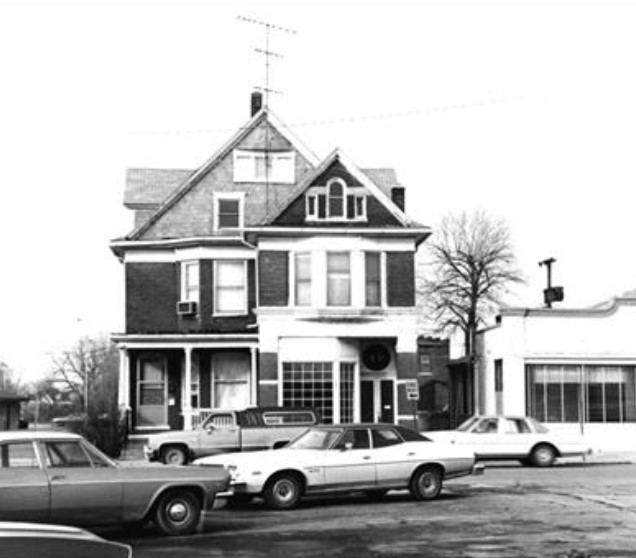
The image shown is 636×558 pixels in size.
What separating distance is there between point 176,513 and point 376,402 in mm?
22977

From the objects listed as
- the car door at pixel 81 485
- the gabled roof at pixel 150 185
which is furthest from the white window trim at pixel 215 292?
the car door at pixel 81 485

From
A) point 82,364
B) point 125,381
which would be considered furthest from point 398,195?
point 82,364

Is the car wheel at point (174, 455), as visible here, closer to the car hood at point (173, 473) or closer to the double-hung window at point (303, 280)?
the double-hung window at point (303, 280)

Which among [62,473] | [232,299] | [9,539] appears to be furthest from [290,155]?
[9,539]

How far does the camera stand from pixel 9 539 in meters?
4.58

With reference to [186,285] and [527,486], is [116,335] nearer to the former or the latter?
[186,285]

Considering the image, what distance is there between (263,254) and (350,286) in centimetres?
297

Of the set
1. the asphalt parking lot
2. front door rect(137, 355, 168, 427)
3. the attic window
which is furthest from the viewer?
the attic window

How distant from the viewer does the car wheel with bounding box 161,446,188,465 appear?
2870 centimetres

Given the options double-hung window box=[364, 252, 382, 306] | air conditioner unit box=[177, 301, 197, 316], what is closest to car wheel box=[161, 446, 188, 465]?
double-hung window box=[364, 252, 382, 306]

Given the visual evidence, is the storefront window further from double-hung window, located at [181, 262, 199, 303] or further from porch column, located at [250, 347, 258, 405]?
double-hung window, located at [181, 262, 199, 303]

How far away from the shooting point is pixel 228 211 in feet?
133

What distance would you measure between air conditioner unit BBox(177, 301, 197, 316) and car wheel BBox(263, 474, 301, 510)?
20.6 metres

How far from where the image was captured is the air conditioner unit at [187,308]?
128ft
